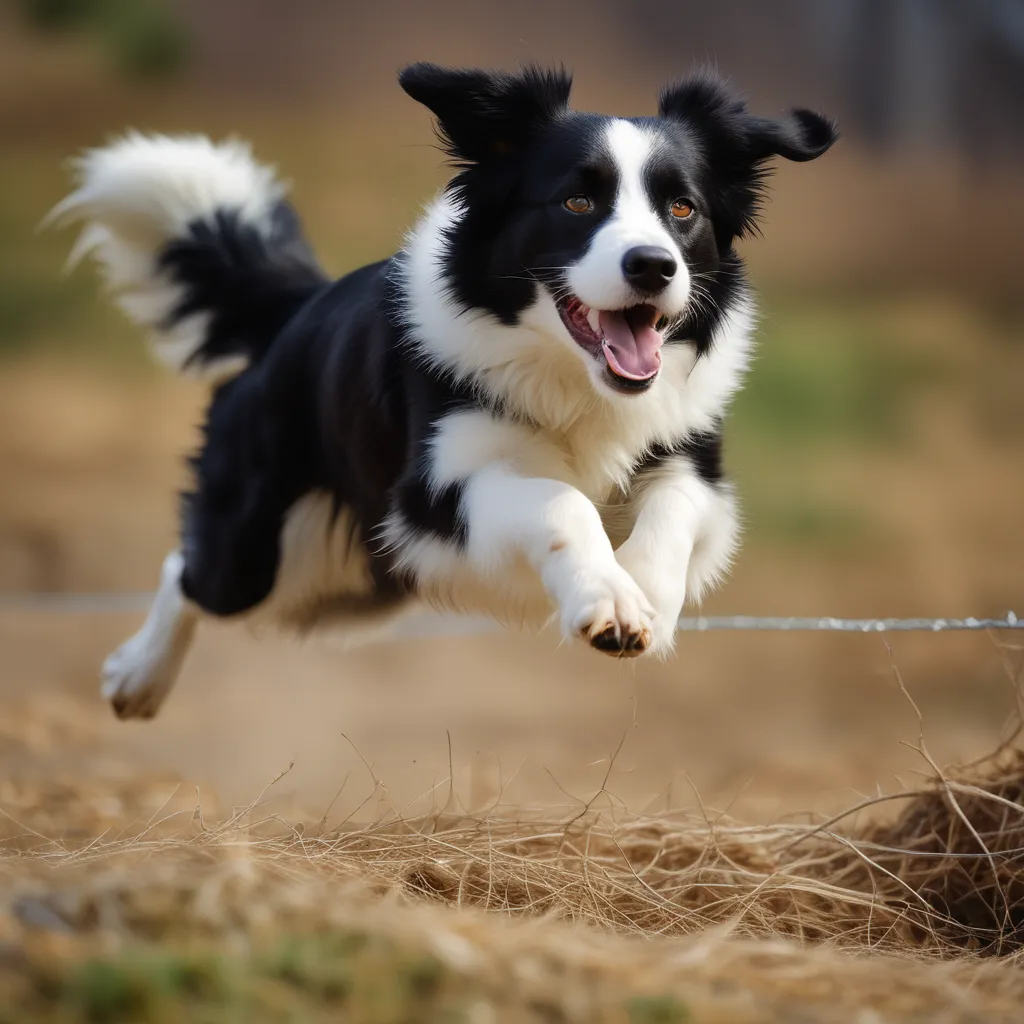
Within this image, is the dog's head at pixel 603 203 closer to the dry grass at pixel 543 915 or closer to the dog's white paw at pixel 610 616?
the dog's white paw at pixel 610 616

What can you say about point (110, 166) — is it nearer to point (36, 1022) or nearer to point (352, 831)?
point (352, 831)

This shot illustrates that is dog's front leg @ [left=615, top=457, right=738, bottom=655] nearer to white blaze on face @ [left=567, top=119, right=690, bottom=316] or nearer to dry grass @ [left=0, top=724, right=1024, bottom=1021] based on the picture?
→ white blaze on face @ [left=567, top=119, right=690, bottom=316]

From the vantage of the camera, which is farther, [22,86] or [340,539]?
[22,86]

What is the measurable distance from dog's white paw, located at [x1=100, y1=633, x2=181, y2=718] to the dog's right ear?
2.11 meters

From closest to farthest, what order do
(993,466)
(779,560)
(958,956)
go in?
1. (958,956)
2. (779,560)
3. (993,466)

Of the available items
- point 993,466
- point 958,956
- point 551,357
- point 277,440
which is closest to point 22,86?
point 993,466

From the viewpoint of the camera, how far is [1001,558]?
11148 millimetres

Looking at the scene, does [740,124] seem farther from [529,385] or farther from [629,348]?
[529,385]

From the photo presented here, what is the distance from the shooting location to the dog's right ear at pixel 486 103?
3.56m

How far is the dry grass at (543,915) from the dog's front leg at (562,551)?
1.95ft

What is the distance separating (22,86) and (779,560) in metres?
9.25

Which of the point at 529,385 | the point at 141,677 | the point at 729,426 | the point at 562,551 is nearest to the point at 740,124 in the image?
the point at 529,385

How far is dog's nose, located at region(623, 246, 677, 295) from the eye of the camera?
323 centimetres

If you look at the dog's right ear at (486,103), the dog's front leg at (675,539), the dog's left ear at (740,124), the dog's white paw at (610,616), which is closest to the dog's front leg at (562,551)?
the dog's white paw at (610,616)
